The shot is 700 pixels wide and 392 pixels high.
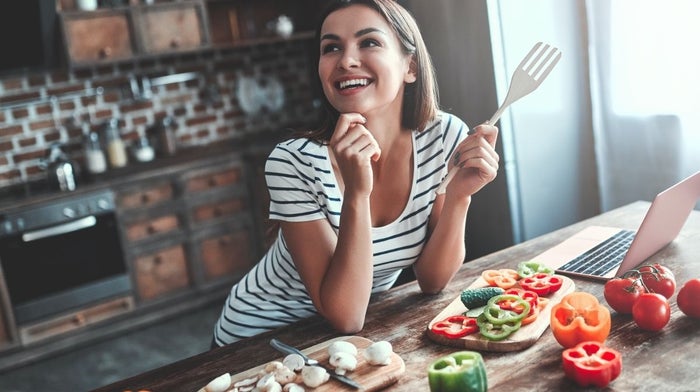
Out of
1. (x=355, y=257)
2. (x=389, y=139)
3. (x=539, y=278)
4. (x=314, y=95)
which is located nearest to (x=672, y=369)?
(x=539, y=278)

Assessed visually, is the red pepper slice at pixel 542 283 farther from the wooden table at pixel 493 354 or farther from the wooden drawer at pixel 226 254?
the wooden drawer at pixel 226 254

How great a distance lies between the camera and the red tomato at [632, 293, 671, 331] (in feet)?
3.95

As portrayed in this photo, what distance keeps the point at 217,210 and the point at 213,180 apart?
0.60 ft

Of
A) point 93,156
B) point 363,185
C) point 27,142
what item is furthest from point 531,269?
point 27,142

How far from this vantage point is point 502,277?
150 cm

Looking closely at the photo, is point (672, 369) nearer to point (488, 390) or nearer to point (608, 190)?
point (488, 390)

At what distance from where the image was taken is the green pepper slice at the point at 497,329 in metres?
1.22

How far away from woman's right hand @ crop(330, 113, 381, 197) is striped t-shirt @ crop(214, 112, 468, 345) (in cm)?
16

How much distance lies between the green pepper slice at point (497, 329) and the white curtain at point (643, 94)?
1.91 metres

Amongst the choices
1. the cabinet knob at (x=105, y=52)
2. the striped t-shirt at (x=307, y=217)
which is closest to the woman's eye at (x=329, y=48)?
the striped t-shirt at (x=307, y=217)

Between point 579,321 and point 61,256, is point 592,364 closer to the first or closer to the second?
point 579,321

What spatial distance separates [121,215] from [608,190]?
8.09 ft

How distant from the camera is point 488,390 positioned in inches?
42.9

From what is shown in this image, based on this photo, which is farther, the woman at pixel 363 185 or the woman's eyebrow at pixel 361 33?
the woman's eyebrow at pixel 361 33
